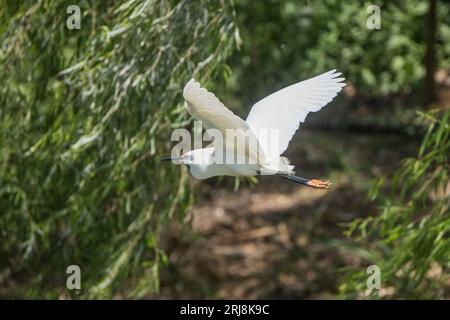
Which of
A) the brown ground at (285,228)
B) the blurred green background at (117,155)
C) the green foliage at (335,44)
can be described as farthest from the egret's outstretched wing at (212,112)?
the green foliage at (335,44)

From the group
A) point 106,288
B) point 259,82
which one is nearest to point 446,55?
point 259,82

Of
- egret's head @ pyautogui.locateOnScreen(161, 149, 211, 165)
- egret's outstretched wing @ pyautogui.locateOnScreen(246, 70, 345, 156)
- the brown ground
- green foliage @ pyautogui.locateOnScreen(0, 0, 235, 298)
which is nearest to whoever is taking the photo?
egret's head @ pyautogui.locateOnScreen(161, 149, 211, 165)

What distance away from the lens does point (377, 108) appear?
18.6 feet

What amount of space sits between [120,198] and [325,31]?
2271mm

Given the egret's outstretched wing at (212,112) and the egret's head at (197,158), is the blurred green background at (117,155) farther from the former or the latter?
the egret's outstretched wing at (212,112)

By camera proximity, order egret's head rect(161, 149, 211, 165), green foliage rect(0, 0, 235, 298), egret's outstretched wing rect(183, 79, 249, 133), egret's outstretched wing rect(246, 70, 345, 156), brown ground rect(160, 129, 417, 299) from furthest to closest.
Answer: brown ground rect(160, 129, 417, 299) → green foliage rect(0, 0, 235, 298) → egret's outstretched wing rect(246, 70, 345, 156) → egret's head rect(161, 149, 211, 165) → egret's outstretched wing rect(183, 79, 249, 133)

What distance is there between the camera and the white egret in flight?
2.05m

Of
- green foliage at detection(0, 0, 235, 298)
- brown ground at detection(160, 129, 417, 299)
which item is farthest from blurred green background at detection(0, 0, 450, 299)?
brown ground at detection(160, 129, 417, 299)

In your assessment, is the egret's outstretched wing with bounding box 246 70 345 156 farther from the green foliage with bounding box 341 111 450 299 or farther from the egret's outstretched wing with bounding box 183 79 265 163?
the green foliage with bounding box 341 111 450 299

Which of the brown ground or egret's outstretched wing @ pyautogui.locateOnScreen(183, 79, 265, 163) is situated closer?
egret's outstretched wing @ pyautogui.locateOnScreen(183, 79, 265, 163)

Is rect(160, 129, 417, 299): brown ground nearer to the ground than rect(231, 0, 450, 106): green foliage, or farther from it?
nearer to the ground

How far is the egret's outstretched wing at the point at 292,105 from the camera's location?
2488mm
